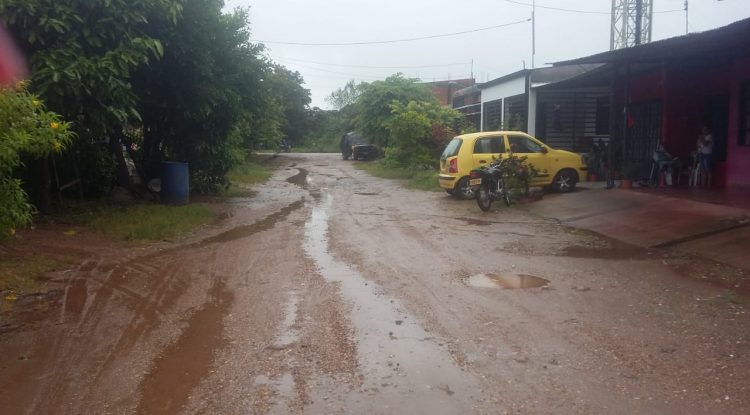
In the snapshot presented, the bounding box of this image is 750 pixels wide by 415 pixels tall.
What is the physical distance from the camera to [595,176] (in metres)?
19.9

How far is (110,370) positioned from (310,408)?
5.92ft

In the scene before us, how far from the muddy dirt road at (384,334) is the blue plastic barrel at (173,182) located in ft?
16.9

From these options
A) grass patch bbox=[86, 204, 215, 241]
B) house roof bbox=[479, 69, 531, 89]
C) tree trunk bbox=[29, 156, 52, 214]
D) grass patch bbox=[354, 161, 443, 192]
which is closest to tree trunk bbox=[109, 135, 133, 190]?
grass patch bbox=[86, 204, 215, 241]

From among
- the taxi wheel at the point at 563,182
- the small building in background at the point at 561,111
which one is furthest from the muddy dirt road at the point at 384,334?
the small building in background at the point at 561,111

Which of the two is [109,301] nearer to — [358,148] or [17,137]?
[17,137]

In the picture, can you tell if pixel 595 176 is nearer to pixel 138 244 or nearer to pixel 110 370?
pixel 138 244

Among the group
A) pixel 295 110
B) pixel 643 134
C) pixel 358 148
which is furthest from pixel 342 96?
pixel 643 134

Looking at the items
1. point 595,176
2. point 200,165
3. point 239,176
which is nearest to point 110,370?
point 200,165

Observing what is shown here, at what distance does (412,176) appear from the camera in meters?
25.6

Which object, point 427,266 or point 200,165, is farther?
point 200,165

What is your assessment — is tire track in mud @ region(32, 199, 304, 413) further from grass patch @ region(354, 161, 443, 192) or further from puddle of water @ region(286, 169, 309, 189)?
puddle of water @ region(286, 169, 309, 189)

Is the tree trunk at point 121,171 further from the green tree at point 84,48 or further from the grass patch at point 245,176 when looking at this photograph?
the grass patch at point 245,176

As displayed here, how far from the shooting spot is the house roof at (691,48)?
11.3 metres

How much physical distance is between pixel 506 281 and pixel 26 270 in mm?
5892
